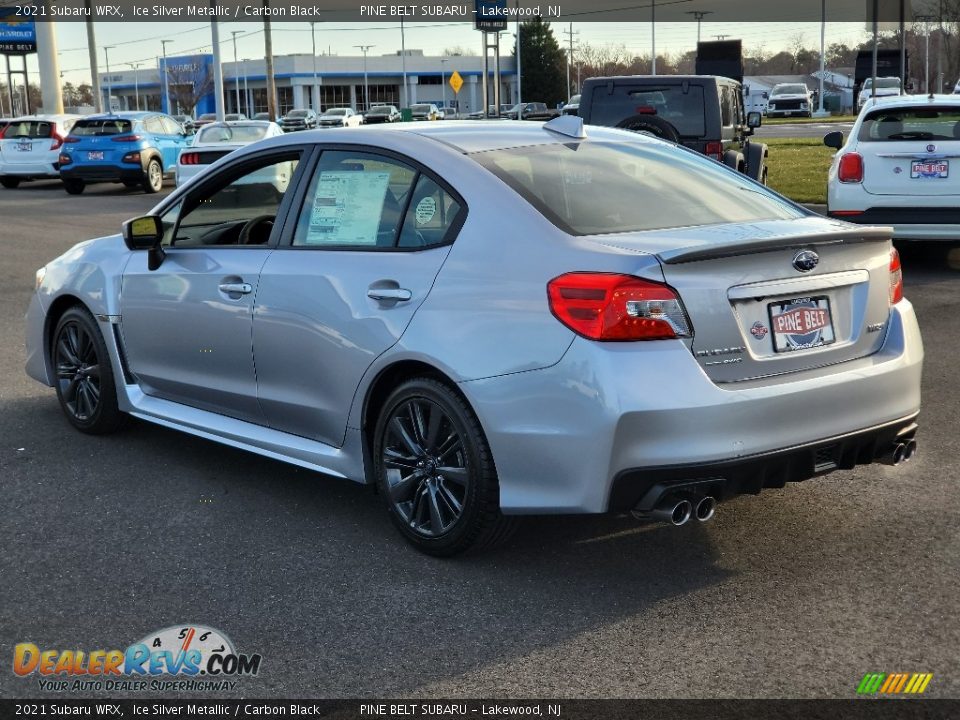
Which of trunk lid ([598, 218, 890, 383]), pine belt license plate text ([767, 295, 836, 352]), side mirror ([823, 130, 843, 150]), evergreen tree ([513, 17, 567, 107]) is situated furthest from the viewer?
evergreen tree ([513, 17, 567, 107])

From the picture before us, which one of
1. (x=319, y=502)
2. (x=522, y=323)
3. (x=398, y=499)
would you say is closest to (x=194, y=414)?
(x=319, y=502)

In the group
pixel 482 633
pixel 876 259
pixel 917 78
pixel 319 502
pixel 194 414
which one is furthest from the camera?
pixel 917 78

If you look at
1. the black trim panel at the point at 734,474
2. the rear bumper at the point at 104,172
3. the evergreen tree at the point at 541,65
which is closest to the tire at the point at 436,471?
the black trim panel at the point at 734,474

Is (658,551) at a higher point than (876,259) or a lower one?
lower

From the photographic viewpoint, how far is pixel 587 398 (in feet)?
12.8

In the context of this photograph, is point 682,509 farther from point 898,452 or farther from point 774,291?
point 898,452

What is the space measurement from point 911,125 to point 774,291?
27.9ft

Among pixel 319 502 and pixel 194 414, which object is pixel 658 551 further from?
pixel 194 414

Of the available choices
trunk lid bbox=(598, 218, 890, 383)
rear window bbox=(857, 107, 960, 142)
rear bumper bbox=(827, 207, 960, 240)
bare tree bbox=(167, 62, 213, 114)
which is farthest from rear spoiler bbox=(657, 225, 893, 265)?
bare tree bbox=(167, 62, 213, 114)

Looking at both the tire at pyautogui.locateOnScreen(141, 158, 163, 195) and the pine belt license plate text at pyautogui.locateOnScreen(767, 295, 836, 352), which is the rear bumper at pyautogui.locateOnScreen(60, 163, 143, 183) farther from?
the pine belt license plate text at pyautogui.locateOnScreen(767, 295, 836, 352)

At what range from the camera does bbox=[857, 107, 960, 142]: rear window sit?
11602 millimetres

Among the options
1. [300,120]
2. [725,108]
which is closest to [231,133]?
[725,108]

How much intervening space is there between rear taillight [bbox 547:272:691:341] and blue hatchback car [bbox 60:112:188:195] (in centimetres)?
2360

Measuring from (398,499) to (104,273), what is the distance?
7.86 feet
